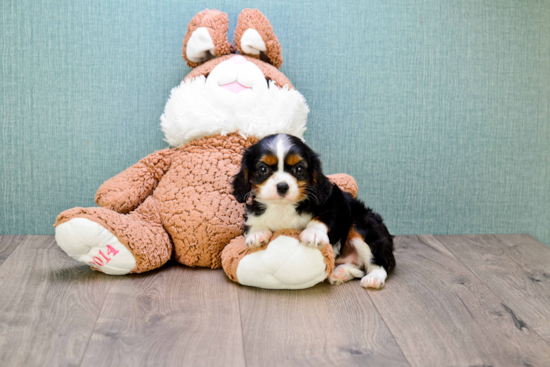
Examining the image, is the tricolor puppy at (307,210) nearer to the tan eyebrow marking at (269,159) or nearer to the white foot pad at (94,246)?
the tan eyebrow marking at (269,159)

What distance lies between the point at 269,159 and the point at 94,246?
2.34 feet

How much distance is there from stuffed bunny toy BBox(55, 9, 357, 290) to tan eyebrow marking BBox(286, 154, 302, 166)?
1.46 feet

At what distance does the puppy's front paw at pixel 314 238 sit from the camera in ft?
5.48

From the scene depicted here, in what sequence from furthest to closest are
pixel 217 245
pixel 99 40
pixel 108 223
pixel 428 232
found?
pixel 428 232, pixel 99 40, pixel 217 245, pixel 108 223

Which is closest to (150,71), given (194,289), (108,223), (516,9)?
(108,223)

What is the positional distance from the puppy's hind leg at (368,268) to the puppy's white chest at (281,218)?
241 millimetres

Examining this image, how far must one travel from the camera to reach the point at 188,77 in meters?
2.15

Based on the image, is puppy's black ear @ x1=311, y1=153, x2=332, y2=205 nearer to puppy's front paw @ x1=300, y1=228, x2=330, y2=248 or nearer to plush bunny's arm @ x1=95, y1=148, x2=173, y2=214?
puppy's front paw @ x1=300, y1=228, x2=330, y2=248

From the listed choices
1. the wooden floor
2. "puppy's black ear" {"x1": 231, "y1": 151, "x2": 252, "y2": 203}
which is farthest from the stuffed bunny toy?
"puppy's black ear" {"x1": 231, "y1": 151, "x2": 252, "y2": 203}

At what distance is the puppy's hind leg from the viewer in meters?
1.82

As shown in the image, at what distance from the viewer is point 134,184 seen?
205cm

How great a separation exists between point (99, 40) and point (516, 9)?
200 cm

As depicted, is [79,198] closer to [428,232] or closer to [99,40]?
[99,40]

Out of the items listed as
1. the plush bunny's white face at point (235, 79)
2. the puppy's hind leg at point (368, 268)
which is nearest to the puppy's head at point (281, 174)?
the puppy's hind leg at point (368, 268)
